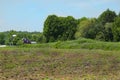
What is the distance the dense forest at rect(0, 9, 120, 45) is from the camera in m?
53.7

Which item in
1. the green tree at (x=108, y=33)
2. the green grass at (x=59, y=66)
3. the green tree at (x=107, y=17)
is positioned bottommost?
the green grass at (x=59, y=66)

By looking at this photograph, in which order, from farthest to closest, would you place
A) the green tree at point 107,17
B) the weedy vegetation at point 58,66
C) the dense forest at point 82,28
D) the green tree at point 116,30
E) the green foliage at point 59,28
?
the green foliage at point 59,28 → the green tree at point 107,17 → the dense forest at point 82,28 → the green tree at point 116,30 → the weedy vegetation at point 58,66

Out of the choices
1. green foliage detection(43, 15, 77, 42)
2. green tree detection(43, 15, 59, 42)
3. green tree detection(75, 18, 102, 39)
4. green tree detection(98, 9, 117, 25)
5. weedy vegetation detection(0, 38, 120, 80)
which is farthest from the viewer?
green tree detection(43, 15, 59, 42)

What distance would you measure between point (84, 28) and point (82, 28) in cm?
33

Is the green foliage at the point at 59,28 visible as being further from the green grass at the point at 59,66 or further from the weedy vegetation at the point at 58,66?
the green grass at the point at 59,66

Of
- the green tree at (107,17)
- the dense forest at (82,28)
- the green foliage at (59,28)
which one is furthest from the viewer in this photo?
the green foliage at (59,28)

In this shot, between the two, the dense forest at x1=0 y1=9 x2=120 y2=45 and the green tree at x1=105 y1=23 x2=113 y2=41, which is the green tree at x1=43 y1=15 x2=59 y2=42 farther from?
the green tree at x1=105 y1=23 x2=113 y2=41

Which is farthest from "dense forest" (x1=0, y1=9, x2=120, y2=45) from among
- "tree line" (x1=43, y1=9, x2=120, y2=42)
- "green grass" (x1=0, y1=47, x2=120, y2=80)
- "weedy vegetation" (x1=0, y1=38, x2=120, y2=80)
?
"green grass" (x1=0, y1=47, x2=120, y2=80)

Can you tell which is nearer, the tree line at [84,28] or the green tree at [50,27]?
the tree line at [84,28]

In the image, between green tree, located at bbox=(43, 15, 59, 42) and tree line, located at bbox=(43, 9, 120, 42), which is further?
→ green tree, located at bbox=(43, 15, 59, 42)

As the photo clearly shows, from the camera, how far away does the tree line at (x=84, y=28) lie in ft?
176

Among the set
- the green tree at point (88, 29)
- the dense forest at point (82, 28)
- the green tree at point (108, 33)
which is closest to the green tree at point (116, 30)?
the dense forest at point (82, 28)

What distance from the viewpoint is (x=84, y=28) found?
55750 mm

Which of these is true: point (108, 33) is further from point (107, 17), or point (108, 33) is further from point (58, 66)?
point (58, 66)
